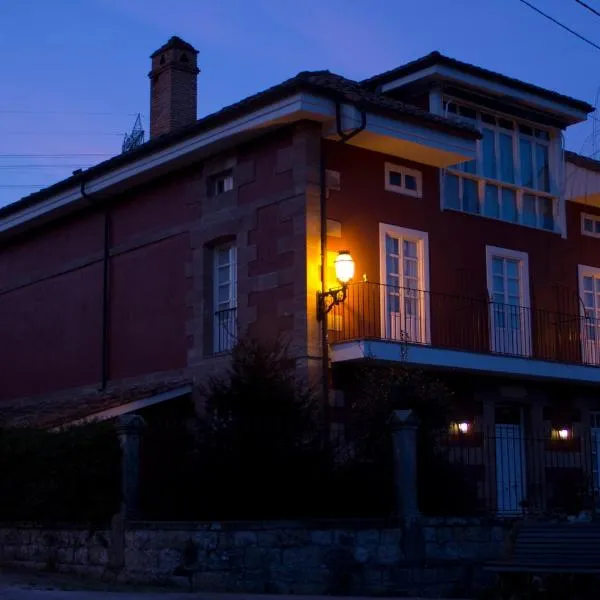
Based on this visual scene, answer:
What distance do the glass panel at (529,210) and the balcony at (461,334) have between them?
67.7 inches

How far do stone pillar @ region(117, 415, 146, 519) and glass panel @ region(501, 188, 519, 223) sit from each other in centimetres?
853

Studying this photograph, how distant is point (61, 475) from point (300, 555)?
3.90 m

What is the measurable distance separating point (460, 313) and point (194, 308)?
451 centimetres

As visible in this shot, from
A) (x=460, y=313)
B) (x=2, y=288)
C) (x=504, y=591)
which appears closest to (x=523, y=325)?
(x=460, y=313)

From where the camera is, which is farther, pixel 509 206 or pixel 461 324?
pixel 509 206

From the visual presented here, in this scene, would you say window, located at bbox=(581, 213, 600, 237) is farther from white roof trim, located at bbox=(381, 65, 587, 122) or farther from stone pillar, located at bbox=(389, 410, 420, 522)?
stone pillar, located at bbox=(389, 410, 420, 522)

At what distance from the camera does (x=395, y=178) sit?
61.0 feet

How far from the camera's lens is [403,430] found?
14.2 meters

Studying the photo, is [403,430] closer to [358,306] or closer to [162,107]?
[358,306]

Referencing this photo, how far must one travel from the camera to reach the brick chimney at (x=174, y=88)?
2220 cm

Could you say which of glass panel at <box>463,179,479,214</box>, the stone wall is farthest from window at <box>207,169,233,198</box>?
the stone wall

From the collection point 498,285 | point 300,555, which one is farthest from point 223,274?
point 300,555

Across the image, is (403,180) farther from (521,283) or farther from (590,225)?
(590,225)

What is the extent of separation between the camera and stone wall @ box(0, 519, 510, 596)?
519 inches
